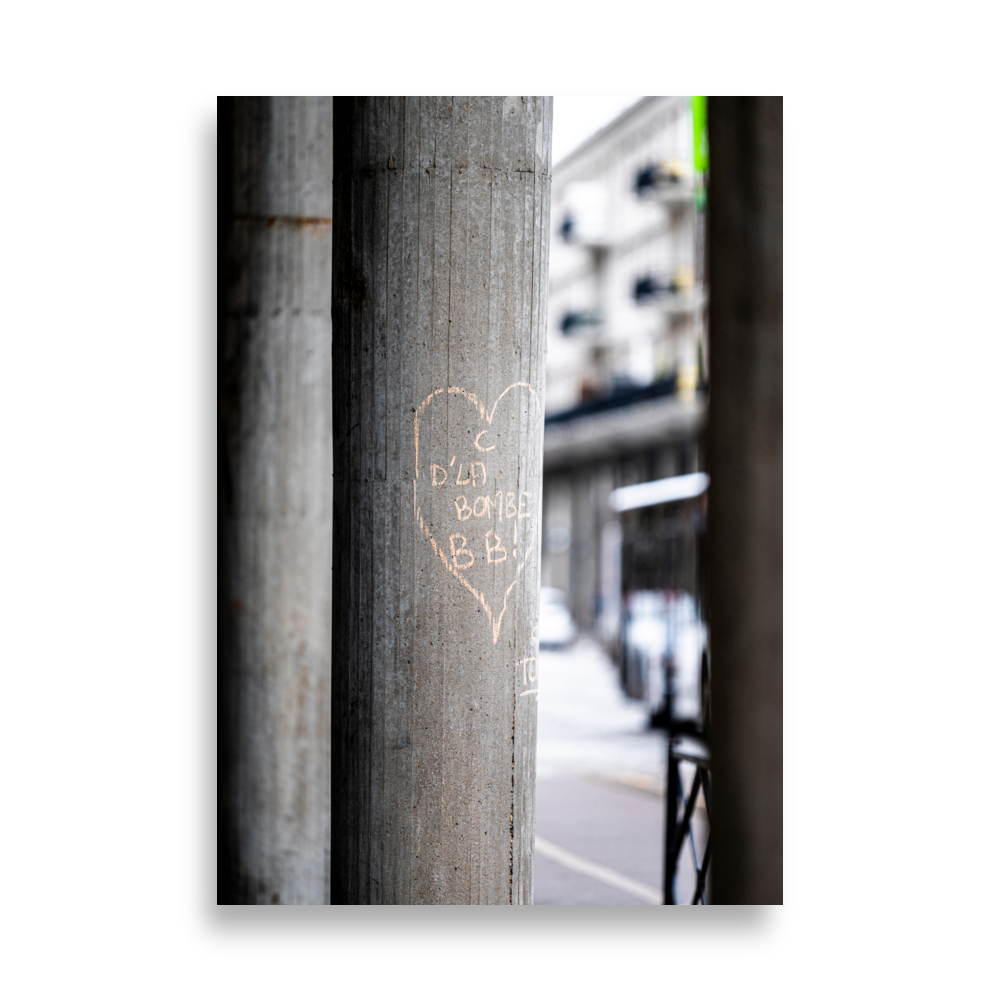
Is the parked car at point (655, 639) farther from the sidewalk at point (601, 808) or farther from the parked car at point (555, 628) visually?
the parked car at point (555, 628)

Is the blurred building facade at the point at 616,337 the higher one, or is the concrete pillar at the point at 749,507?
the blurred building facade at the point at 616,337

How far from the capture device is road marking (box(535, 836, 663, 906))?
8.16 meters

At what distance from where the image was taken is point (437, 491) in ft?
12.9

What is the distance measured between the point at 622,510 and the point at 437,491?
19.4 meters

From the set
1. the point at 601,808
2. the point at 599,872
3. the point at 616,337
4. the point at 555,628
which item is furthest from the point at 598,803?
the point at 616,337

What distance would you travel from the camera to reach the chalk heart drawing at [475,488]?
3.92 meters

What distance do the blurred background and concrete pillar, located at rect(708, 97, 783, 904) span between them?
2370mm

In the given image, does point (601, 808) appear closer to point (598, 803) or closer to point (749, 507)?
point (598, 803)

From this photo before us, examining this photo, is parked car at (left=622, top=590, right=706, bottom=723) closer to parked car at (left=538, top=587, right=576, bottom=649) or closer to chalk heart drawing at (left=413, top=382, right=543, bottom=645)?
parked car at (left=538, top=587, right=576, bottom=649)

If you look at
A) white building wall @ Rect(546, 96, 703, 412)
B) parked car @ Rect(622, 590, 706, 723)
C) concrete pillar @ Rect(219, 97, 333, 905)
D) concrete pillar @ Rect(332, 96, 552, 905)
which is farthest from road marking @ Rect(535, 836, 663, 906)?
white building wall @ Rect(546, 96, 703, 412)

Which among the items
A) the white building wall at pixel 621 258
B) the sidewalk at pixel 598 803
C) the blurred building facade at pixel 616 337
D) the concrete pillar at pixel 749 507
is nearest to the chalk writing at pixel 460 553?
the concrete pillar at pixel 749 507

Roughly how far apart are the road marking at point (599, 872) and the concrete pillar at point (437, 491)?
4226 mm
